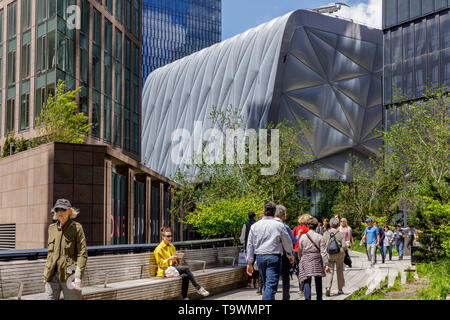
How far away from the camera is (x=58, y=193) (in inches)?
634

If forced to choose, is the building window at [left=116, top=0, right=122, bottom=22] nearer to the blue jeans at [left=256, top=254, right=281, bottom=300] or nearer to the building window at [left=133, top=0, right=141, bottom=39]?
the building window at [left=133, top=0, right=141, bottom=39]

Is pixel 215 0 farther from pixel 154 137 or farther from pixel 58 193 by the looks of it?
pixel 58 193

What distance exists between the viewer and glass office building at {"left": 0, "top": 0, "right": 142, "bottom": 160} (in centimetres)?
3256

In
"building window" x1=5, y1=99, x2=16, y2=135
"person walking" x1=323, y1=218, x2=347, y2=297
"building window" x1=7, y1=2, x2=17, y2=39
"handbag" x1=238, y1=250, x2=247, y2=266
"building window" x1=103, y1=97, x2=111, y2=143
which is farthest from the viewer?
"building window" x1=103, y1=97, x2=111, y2=143

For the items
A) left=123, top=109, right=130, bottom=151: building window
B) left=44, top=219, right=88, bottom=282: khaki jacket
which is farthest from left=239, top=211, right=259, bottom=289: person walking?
left=123, top=109, right=130, bottom=151: building window

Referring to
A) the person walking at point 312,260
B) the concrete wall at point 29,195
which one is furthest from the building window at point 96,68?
the person walking at point 312,260

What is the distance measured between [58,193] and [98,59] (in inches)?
884

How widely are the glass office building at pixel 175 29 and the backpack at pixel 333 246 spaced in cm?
11987

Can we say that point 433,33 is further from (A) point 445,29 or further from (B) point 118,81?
(B) point 118,81

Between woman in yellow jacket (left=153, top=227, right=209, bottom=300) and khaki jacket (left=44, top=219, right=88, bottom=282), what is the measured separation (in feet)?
17.3

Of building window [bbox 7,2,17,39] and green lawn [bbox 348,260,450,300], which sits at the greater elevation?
building window [bbox 7,2,17,39]

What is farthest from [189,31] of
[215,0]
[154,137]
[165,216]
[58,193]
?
[58,193]

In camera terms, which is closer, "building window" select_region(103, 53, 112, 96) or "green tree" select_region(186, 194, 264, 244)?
"green tree" select_region(186, 194, 264, 244)

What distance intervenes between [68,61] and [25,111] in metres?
3.96
